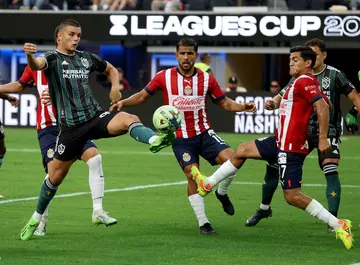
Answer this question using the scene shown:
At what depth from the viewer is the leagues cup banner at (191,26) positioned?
31859mm

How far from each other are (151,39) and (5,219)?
20.2m

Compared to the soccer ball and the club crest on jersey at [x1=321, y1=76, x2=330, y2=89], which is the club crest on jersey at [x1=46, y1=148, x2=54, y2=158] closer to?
the soccer ball

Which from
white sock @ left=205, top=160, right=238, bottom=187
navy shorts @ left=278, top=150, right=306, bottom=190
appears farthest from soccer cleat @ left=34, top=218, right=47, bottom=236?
navy shorts @ left=278, top=150, right=306, bottom=190

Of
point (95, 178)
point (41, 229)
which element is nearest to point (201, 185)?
point (95, 178)

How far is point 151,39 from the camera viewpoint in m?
33.2

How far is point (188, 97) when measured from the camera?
1248 cm

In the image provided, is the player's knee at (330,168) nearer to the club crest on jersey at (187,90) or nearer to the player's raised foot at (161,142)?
the club crest on jersey at (187,90)

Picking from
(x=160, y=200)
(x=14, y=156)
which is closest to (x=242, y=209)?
(x=160, y=200)

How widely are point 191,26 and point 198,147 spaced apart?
2034cm

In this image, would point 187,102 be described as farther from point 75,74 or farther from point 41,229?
point 41,229

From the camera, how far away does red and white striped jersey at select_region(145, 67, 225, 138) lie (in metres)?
12.5

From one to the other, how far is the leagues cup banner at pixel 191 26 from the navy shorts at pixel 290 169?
2098 centimetres

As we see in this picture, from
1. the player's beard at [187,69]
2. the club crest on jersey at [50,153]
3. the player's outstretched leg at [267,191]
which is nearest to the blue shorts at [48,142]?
the club crest on jersey at [50,153]

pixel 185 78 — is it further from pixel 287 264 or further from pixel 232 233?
pixel 287 264
